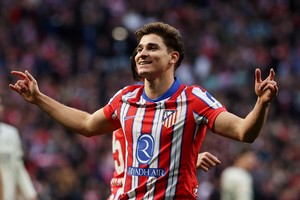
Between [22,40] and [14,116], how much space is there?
3052mm

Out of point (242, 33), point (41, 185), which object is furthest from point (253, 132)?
point (242, 33)

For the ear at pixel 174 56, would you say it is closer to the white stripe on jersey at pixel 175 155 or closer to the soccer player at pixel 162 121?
the soccer player at pixel 162 121

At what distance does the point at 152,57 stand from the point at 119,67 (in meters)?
13.2

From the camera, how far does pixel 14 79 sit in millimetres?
17672

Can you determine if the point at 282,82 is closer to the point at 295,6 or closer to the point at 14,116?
the point at 295,6

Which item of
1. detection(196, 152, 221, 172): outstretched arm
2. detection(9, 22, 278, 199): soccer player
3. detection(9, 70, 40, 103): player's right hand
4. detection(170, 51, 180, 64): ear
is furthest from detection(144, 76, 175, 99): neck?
detection(9, 70, 40, 103): player's right hand

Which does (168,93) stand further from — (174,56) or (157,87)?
(174,56)

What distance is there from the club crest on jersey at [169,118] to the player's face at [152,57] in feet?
0.95

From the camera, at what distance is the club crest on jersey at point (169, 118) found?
6.49 meters

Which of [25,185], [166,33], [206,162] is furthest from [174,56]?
[25,185]

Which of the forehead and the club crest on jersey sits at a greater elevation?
the forehead

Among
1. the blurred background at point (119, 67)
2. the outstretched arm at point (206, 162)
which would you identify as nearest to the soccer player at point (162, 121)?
the outstretched arm at point (206, 162)

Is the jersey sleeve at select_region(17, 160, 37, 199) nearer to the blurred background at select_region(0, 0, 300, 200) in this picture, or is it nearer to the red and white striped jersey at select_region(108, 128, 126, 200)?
the red and white striped jersey at select_region(108, 128, 126, 200)

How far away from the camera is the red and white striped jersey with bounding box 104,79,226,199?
21.1ft
